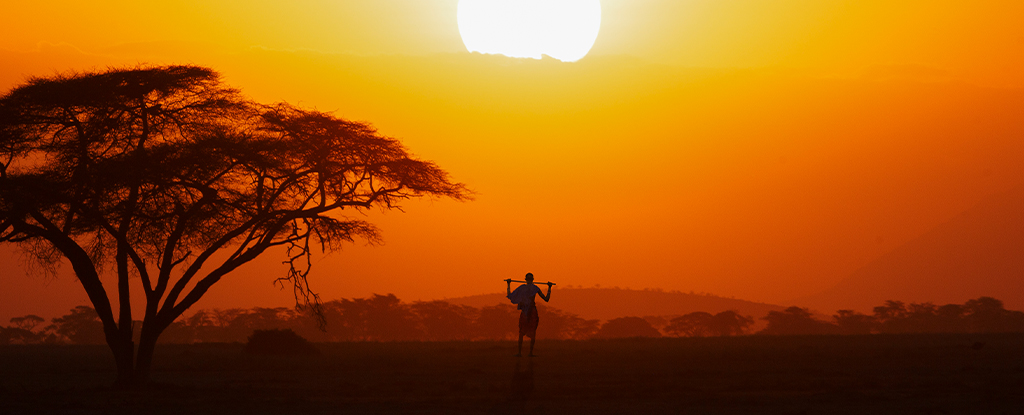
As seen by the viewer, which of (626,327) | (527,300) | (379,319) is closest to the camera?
(527,300)

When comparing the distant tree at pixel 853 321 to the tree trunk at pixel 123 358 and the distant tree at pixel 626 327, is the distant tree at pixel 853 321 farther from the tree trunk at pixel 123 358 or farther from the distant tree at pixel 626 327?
the tree trunk at pixel 123 358

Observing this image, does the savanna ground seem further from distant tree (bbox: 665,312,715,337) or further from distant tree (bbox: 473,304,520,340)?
distant tree (bbox: 665,312,715,337)

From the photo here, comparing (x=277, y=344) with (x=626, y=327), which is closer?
(x=277, y=344)

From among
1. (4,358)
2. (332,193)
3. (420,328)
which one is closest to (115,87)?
(332,193)

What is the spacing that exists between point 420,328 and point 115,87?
332ft

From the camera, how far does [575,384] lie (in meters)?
23.4

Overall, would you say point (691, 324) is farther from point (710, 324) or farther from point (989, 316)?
point (989, 316)

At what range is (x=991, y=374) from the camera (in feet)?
78.4

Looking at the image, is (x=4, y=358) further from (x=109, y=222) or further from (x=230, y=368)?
(x=109, y=222)

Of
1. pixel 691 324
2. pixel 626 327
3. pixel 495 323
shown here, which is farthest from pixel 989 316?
pixel 495 323

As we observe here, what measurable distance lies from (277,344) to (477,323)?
83.8m

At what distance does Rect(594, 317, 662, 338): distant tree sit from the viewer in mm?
132250

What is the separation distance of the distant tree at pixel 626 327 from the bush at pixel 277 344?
300 ft

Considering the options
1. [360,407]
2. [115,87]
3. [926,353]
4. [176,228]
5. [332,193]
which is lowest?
[360,407]
